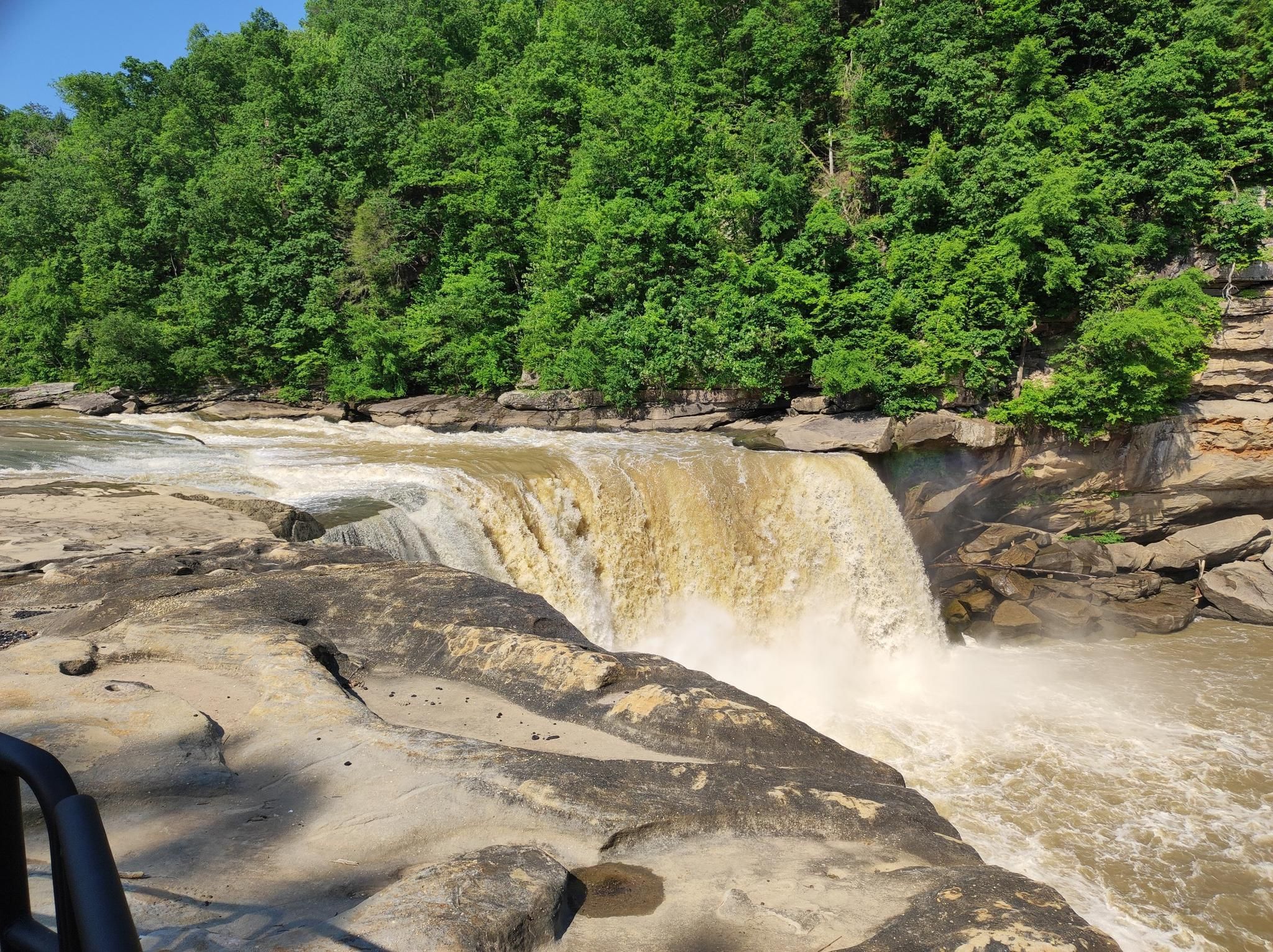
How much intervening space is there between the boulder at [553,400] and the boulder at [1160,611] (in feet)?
40.8

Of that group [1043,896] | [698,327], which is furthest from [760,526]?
[1043,896]

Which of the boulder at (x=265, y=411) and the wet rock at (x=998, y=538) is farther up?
the boulder at (x=265, y=411)

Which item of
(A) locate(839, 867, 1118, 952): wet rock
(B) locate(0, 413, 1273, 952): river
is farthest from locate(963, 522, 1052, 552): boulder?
(A) locate(839, 867, 1118, 952): wet rock

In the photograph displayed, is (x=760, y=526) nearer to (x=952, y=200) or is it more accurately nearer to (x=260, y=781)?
(x=952, y=200)

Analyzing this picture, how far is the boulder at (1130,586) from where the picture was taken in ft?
52.9

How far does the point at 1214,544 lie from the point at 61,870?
19862 mm

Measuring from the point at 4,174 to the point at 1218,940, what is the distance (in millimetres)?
44603

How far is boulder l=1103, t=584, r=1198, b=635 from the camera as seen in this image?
15.6 m

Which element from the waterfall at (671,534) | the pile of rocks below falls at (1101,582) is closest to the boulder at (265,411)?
the waterfall at (671,534)

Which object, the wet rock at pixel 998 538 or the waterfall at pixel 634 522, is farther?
the wet rock at pixel 998 538

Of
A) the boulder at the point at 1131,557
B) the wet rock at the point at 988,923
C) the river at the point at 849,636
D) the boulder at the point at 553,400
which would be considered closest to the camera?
the wet rock at the point at 988,923

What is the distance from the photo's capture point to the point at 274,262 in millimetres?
24594

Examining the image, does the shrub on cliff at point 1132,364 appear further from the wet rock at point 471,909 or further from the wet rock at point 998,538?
the wet rock at point 471,909

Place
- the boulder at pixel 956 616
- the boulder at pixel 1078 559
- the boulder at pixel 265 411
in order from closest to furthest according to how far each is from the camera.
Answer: the boulder at pixel 956 616 → the boulder at pixel 1078 559 → the boulder at pixel 265 411
